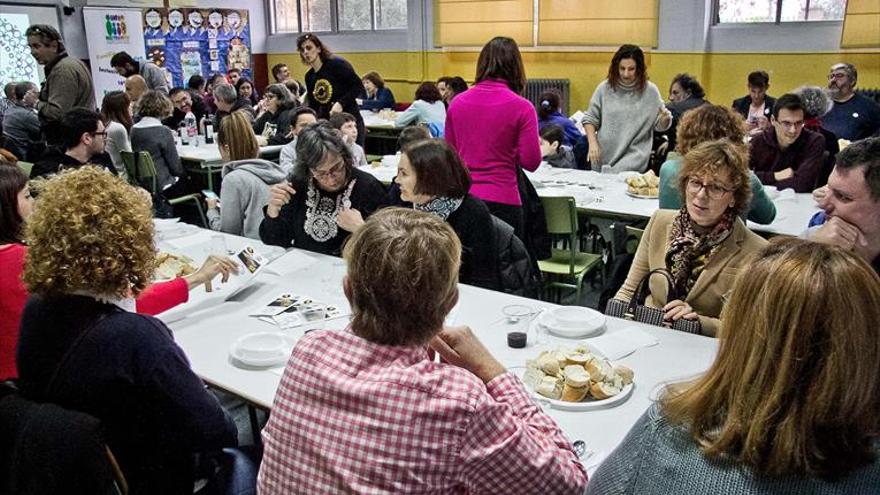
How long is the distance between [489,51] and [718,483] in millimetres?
3123

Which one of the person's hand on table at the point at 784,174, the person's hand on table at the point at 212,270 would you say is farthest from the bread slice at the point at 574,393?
the person's hand on table at the point at 784,174

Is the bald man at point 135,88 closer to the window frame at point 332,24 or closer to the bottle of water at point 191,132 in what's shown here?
the bottle of water at point 191,132

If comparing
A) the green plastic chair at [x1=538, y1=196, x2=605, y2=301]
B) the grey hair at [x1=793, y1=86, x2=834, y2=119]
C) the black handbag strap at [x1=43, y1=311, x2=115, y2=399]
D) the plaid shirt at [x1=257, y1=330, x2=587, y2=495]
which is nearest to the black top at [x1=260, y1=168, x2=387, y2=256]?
the green plastic chair at [x1=538, y1=196, x2=605, y2=301]

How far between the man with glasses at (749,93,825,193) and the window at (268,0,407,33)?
8.68 meters

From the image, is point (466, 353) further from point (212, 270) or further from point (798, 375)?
point (212, 270)

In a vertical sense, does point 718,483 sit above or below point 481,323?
above

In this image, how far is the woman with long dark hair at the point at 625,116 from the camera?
16.1 ft

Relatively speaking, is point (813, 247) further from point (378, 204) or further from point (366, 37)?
point (366, 37)

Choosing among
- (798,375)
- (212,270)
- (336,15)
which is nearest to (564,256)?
(212,270)

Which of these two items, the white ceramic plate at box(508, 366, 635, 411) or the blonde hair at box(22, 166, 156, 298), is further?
the white ceramic plate at box(508, 366, 635, 411)

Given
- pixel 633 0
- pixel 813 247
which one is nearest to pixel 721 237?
pixel 813 247

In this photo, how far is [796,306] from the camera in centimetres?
108

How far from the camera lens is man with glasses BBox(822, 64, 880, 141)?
6254 millimetres

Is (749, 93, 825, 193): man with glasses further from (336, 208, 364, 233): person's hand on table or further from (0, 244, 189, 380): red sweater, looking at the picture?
(0, 244, 189, 380): red sweater
